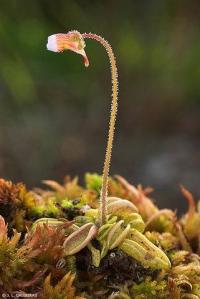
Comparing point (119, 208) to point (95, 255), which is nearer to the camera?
point (95, 255)

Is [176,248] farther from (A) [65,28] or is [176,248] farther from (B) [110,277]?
(A) [65,28]

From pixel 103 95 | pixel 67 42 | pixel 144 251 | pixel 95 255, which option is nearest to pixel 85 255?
pixel 95 255

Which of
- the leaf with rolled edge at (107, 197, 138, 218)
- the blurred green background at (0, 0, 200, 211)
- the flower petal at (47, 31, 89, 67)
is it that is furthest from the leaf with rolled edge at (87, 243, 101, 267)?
the blurred green background at (0, 0, 200, 211)

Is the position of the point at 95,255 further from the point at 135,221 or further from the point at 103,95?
the point at 103,95

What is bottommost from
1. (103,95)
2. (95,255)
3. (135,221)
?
(95,255)

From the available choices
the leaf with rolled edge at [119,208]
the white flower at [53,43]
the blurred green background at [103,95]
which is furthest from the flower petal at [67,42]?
the blurred green background at [103,95]

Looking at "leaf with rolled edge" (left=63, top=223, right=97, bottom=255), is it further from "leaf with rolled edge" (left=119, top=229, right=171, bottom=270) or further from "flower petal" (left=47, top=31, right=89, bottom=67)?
"flower petal" (left=47, top=31, right=89, bottom=67)
